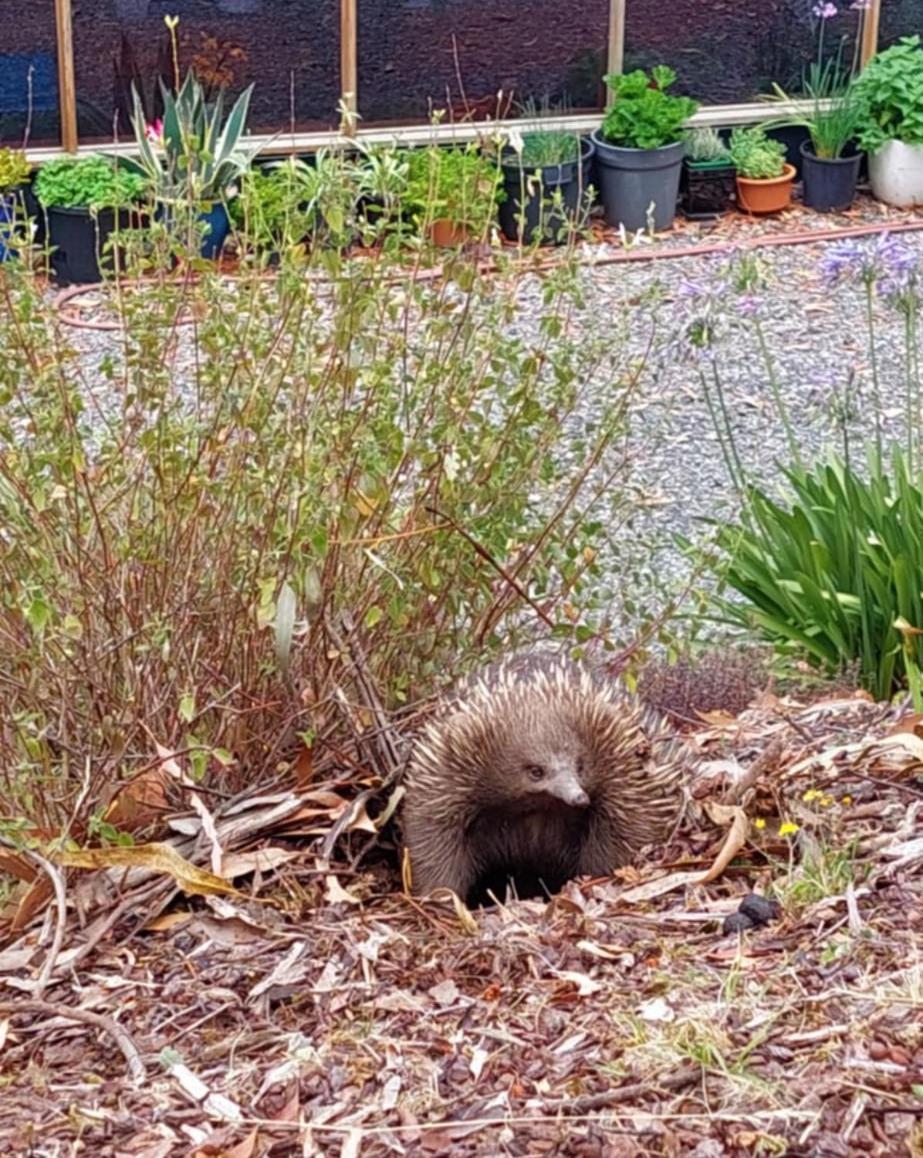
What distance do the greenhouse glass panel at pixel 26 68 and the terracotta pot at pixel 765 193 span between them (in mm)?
4642

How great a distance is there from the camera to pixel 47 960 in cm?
342

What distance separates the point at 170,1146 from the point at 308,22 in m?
10.4

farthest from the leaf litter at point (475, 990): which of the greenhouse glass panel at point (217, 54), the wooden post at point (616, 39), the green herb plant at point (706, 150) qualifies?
the wooden post at point (616, 39)

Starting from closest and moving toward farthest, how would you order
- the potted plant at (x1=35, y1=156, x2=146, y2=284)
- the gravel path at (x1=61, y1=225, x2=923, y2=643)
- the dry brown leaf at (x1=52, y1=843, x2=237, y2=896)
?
the dry brown leaf at (x1=52, y1=843, x2=237, y2=896) → the gravel path at (x1=61, y1=225, x2=923, y2=643) → the potted plant at (x1=35, y1=156, x2=146, y2=284)

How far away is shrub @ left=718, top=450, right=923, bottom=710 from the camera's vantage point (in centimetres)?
565

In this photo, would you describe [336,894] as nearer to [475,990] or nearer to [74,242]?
[475,990]

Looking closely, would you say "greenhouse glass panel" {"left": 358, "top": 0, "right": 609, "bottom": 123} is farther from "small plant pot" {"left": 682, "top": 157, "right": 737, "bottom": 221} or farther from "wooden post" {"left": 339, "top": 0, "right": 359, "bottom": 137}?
"small plant pot" {"left": 682, "top": 157, "right": 737, "bottom": 221}

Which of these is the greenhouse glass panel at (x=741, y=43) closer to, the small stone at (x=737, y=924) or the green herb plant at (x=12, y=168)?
the green herb plant at (x=12, y=168)

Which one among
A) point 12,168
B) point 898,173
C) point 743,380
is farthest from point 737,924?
point 898,173

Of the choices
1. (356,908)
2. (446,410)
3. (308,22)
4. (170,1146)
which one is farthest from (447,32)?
(170,1146)

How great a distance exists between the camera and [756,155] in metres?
12.6

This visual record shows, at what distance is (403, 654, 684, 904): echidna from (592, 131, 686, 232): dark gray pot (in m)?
8.56

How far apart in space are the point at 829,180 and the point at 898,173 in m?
0.52

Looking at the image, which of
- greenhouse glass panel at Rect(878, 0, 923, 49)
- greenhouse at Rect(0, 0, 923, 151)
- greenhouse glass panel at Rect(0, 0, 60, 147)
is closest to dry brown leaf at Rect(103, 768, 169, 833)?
greenhouse at Rect(0, 0, 923, 151)
